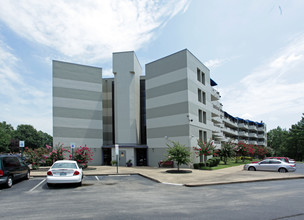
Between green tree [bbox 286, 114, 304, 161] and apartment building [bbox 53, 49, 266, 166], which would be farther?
green tree [bbox 286, 114, 304, 161]

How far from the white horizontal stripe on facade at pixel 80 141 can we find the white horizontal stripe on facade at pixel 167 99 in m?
9.40

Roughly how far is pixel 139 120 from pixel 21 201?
2697 cm

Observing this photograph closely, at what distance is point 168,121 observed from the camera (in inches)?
1214

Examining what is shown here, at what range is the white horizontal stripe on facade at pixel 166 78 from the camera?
100 feet

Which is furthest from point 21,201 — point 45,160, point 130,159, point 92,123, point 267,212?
point 92,123

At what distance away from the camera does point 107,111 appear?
38250 mm

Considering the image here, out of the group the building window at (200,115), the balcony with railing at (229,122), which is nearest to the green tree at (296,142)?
the balcony with railing at (229,122)

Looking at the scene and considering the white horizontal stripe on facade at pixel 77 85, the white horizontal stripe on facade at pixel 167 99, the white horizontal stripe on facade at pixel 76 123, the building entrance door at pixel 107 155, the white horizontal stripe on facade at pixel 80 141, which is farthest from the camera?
the building entrance door at pixel 107 155

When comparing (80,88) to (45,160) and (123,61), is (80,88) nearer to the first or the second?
(123,61)

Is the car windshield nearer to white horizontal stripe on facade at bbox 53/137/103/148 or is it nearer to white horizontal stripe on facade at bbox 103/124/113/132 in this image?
white horizontal stripe on facade at bbox 53/137/103/148

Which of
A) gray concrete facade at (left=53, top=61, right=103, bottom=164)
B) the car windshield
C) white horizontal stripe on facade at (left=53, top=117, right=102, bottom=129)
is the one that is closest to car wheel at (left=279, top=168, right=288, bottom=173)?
the car windshield

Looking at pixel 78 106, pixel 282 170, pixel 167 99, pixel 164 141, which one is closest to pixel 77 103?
pixel 78 106

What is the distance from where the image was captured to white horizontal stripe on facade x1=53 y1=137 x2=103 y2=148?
32.3 metres

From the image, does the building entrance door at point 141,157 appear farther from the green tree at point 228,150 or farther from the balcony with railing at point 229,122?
the balcony with railing at point 229,122
